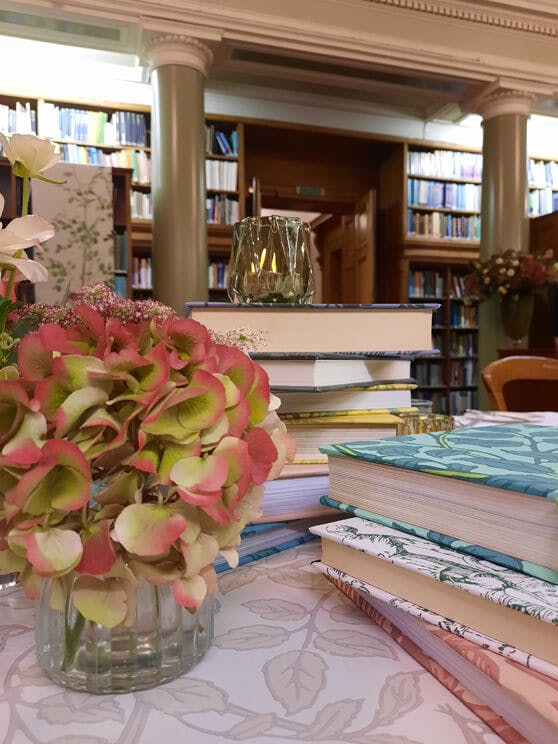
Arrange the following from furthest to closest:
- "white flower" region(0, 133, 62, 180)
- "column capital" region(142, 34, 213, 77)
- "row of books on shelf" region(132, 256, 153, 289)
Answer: "row of books on shelf" region(132, 256, 153, 289) → "column capital" region(142, 34, 213, 77) → "white flower" region(0, 133, 62, 180)

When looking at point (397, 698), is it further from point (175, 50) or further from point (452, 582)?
point (175, 50)

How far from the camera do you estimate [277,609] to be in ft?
1.48

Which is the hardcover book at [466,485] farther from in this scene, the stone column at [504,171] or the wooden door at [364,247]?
the wooden door at [364,247]

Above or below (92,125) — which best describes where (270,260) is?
below

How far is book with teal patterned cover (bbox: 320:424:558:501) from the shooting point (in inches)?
14.6

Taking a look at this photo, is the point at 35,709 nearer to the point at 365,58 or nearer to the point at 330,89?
the point at 365,58

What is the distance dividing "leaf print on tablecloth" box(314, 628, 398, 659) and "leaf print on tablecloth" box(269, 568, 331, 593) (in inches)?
3.0

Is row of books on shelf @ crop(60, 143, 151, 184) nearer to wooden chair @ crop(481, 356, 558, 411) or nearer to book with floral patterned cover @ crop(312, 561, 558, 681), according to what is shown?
wooden chair @ crop(481, 356, 558, 411)

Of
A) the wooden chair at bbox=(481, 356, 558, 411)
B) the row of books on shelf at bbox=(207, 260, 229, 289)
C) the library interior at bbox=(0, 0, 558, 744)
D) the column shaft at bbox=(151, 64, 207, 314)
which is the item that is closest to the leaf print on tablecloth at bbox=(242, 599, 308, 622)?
the library interior at bbox=(0, 0, 558, 744)

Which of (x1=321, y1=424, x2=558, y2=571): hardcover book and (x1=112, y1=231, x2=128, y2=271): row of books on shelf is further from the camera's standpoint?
(x1=112, y1=231, x2=128, y2=271): row of books on shelf

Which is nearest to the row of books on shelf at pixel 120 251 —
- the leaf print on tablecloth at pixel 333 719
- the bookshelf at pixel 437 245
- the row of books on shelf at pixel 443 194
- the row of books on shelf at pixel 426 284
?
the bookshelf at pixel 437 245

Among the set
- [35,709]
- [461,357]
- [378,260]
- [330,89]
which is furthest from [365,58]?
[35,709]

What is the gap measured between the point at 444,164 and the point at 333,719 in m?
5.80

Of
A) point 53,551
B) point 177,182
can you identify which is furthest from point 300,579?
point 177,182
